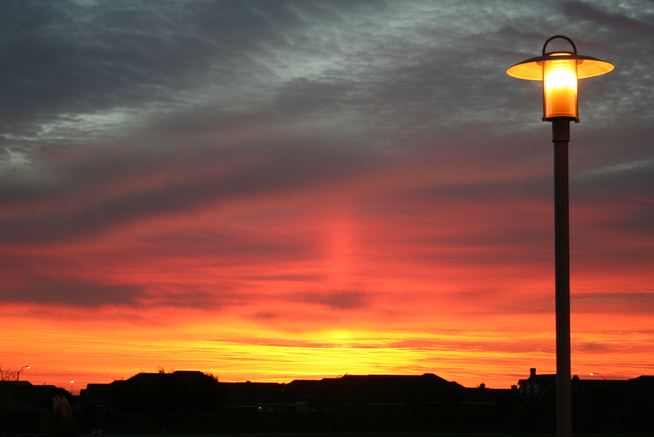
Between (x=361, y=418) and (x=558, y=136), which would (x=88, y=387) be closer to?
(x=361, y=418)

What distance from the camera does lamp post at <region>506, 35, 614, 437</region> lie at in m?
8.38

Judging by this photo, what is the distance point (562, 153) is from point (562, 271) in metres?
1.06

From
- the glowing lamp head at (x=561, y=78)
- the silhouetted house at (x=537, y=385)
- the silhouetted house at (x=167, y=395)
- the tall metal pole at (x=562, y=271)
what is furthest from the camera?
the silhouetted house at (x=537, y=385)

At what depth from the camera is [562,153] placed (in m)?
8.71

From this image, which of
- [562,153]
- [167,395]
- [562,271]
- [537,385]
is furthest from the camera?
[537,385]

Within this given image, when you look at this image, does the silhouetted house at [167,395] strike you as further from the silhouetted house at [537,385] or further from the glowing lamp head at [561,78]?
the glowing lamp head at [561,78]

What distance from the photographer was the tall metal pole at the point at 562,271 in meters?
8.37

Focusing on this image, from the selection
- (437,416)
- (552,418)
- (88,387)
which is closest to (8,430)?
(437,416)

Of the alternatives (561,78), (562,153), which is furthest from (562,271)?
(561,78)

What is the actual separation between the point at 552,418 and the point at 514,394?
23.9 metres

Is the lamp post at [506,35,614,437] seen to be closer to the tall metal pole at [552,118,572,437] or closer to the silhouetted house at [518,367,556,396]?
the tall metal pole at [552,118,572,437]

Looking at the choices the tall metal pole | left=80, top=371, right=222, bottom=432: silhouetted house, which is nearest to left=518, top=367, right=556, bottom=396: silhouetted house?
left=80, top=371, right=222, bottom=432: silhouetted house

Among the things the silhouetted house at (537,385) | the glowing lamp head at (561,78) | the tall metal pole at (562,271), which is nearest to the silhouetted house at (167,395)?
the silhouetted house at (537,385)

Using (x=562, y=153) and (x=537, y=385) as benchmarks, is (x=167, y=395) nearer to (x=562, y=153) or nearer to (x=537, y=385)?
(x=537, y=385)
